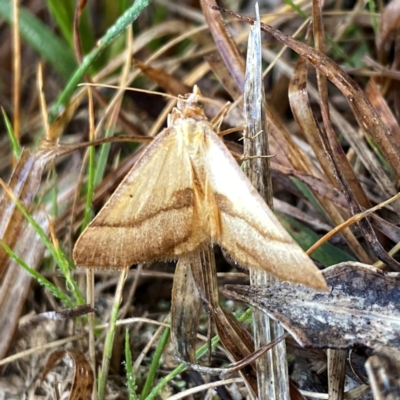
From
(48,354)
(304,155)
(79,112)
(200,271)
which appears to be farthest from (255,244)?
(79,112)

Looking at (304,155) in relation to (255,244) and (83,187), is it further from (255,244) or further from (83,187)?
(83,187)

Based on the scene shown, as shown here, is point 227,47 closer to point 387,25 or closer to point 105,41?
point 105,41

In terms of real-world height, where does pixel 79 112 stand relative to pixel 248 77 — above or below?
above

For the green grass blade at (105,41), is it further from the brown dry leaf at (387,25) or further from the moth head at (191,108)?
the brown dry leaf at (387,25)

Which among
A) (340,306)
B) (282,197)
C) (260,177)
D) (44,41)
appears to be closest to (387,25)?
(282,197)

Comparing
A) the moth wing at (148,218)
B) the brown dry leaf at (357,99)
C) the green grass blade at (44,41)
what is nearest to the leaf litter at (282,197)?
the brown dry leaf at (357,99)

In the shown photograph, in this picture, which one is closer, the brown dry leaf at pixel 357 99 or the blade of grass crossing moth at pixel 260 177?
the blade of grass crossing moth at pixel 260 177

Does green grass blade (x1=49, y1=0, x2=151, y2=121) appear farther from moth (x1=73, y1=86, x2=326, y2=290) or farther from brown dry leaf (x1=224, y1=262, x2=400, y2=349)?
brown dry leaf (x1=224, y1=262, x2=400, y2=349)
